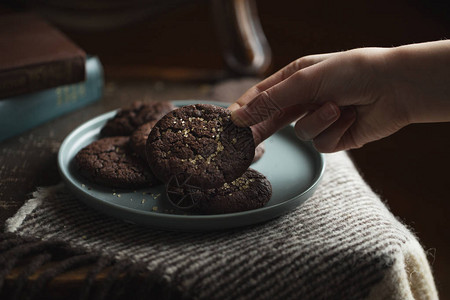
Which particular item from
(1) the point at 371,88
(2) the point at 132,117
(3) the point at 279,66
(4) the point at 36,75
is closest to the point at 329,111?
(1) the point at 371,88

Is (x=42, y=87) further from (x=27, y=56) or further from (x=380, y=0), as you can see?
(x=380, y=0)

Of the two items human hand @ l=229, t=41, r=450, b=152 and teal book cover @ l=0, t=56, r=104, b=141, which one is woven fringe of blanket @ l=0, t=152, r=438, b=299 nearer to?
human hand @ l=229, t=41, r=450, b=152

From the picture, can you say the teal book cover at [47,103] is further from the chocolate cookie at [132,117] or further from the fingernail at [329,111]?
the fingernail at [329,111]

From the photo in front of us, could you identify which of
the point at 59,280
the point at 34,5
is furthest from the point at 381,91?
the point at 34,5

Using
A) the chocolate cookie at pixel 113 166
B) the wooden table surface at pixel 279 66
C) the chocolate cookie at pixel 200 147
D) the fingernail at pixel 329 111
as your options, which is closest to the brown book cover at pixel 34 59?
the wooden table surface at pixel 279 66

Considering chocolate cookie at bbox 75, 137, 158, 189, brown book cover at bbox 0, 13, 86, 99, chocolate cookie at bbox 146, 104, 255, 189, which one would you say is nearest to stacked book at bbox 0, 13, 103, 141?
brown book cover at bbox 0, 13, 86, 99

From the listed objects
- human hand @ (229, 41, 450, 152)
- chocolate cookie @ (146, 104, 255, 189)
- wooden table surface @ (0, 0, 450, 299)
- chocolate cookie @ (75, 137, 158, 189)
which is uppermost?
human hand @ (229, 41, 450, 152)
